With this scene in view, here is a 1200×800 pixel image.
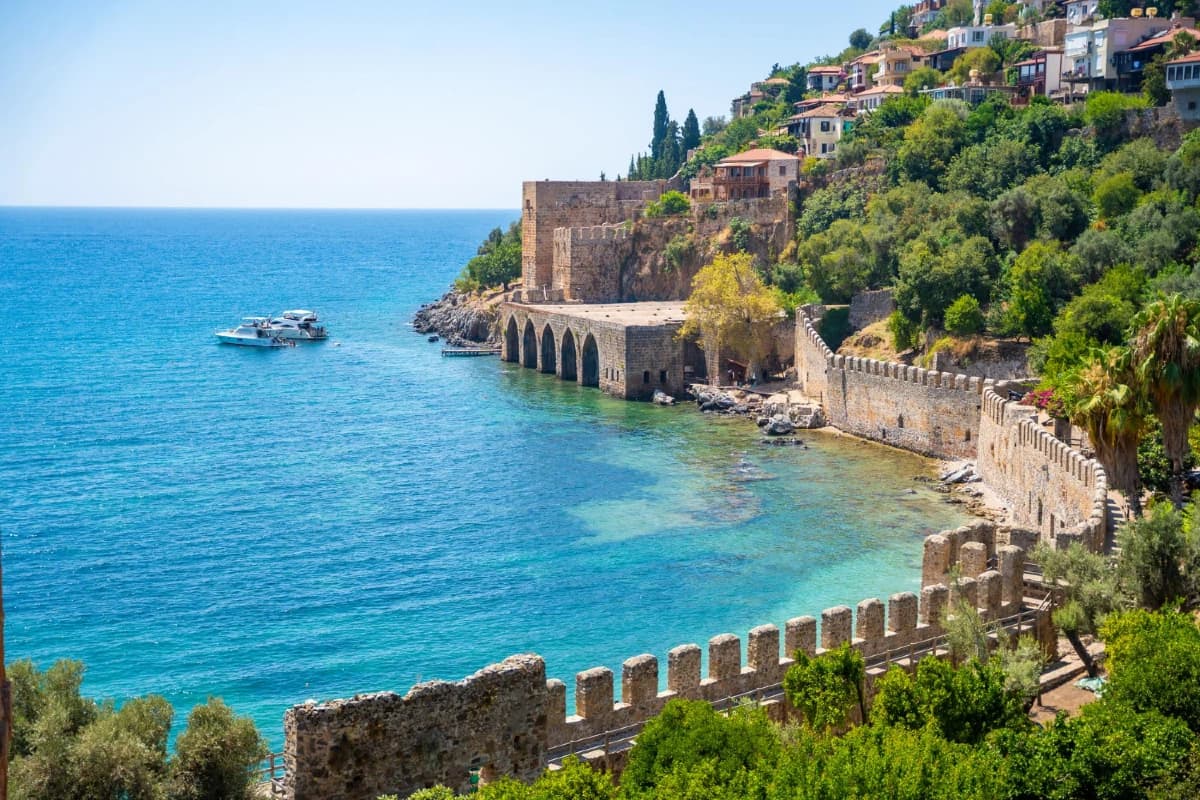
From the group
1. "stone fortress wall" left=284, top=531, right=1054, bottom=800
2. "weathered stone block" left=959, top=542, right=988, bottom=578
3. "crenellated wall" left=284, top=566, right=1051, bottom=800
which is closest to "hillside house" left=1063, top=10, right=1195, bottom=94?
"weathered stone block" left=959, top=542, right=988, bottom=578

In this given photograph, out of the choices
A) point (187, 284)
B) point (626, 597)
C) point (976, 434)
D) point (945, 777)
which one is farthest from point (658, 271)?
point (187, 284)

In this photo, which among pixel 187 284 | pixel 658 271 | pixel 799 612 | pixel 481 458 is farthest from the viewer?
pixel 187 284

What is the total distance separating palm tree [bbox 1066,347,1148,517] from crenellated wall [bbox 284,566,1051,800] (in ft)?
29.2

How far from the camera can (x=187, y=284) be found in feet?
376

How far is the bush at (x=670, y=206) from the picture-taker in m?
64.2

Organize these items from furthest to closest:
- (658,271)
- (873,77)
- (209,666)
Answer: (873,77)
(658,271)
(209,666)

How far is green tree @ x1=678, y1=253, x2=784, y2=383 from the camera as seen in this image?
47750 mm

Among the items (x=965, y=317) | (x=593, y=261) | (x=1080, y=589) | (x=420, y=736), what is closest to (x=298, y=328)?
(x=593, y=261)

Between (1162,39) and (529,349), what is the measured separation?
98.4ft

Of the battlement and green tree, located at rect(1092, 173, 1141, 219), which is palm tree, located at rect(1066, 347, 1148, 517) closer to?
green tree, located at rect(1092, 173, 1141, 219)

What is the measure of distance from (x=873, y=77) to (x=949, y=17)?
1131cm

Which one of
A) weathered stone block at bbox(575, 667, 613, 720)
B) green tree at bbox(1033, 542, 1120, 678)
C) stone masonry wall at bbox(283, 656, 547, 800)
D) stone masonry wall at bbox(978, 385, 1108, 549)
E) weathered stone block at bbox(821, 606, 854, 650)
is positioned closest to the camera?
stone masonry wall at bbox(283, 656, 547, 800)

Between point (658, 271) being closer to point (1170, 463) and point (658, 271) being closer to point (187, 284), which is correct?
point (1170, 463)

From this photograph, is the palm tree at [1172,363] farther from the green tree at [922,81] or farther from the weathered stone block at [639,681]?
the green tree at [922,81]
